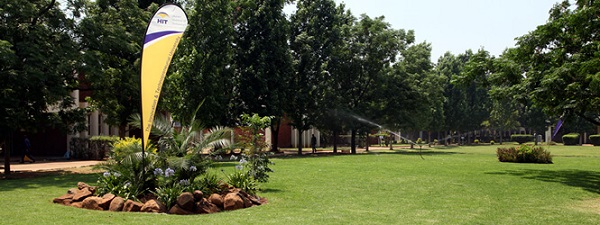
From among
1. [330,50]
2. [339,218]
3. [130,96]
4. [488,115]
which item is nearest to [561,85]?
[339,218]

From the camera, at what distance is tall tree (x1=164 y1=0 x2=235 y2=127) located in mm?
32781

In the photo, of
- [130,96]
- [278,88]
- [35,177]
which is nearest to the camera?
[35,177]

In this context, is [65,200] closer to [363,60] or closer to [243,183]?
[243,183]

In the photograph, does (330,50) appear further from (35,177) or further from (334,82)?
(35,177)

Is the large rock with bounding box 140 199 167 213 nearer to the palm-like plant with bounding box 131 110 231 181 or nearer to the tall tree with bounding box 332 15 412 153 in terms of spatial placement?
the palm-like plant with bounding box 131 110 231 181

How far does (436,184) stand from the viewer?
16719 mm

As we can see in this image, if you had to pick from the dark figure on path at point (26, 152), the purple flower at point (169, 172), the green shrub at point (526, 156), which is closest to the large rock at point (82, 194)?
the purple flower at point (169, 172)

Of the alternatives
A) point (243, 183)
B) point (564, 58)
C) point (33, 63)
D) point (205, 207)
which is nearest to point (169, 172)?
point (205, 207)

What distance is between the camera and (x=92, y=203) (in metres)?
11.5

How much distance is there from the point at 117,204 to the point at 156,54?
341 cm

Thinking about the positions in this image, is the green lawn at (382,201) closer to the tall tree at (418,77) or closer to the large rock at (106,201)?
the large rock at (106,201)

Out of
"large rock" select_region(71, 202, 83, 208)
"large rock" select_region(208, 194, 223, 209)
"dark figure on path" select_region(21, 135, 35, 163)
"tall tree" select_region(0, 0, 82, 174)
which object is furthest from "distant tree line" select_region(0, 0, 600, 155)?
"large rock" select_region(208, 194, 223, 209)

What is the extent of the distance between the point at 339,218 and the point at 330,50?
3221cm

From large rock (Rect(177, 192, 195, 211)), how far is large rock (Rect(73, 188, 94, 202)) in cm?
253
